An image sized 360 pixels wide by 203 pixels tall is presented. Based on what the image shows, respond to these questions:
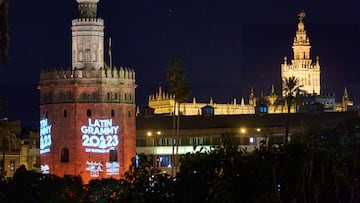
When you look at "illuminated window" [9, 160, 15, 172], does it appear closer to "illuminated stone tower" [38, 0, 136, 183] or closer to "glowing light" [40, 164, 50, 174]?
"illuminated stone tower" [38, 0, 136, 183]

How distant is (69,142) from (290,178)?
299ft

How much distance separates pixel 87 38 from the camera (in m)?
146

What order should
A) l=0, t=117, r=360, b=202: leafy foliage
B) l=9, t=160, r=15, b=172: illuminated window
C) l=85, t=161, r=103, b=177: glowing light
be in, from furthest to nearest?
l=9, t=160, r=15, b=172: illuminated window < l=85, t=161, r=103, b=177: glowing light < l=0, t=117, r=360, b=202: leafy foliage

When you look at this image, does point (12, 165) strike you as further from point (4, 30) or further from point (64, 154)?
point (4, 30)

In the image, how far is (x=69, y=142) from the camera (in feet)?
479

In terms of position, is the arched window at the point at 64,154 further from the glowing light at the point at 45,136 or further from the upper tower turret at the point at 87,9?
the upper tower turret at the point at 87,9

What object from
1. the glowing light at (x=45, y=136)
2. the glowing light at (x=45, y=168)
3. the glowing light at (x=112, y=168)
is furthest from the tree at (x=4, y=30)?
the glowing light at (x=45, y=136)

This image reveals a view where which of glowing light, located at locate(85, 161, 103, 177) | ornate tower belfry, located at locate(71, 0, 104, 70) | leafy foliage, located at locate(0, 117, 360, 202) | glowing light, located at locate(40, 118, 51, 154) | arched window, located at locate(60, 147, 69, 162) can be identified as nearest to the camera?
leafy foliage, located at locate(0, 117, 360, 202)

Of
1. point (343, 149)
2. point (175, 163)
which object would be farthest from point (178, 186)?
point (175, 163)

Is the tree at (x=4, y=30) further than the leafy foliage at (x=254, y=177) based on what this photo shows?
No

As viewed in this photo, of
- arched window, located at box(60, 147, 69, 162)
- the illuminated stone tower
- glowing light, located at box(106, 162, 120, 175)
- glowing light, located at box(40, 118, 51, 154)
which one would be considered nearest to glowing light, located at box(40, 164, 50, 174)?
the illuminated stone tower

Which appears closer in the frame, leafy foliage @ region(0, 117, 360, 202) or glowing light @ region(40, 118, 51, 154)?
leafy foliage @ region(0, 117, 360, 202)

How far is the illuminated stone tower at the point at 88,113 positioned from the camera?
14525 centimetres

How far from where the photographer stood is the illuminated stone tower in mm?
145250
